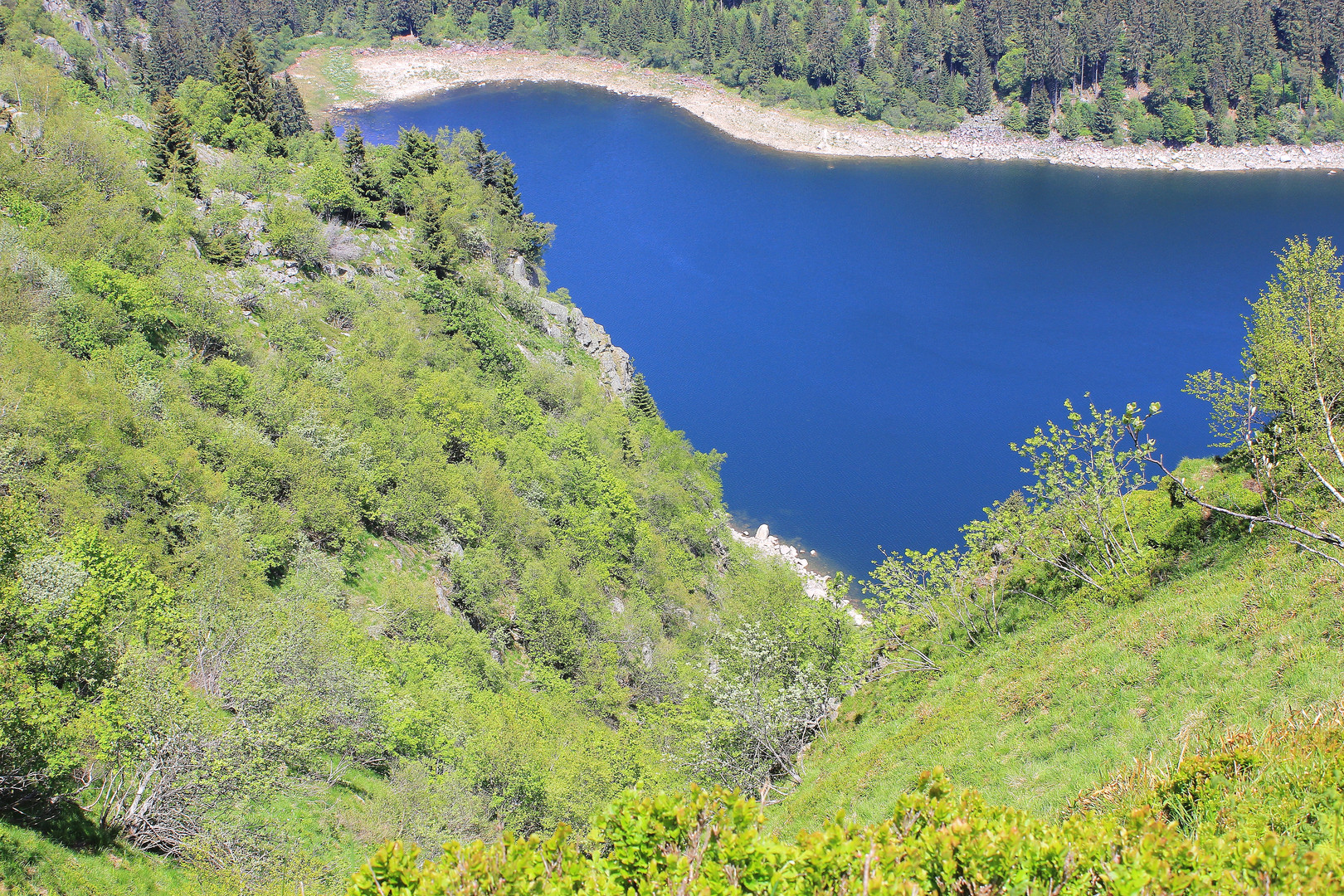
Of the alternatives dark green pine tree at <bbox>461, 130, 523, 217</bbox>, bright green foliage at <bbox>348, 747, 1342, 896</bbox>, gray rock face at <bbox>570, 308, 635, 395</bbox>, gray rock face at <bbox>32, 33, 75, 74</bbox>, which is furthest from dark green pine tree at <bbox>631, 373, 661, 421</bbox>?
bright green foliage at <bbox>348, 747, 1342, 896</bbox>

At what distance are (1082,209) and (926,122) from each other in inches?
1377

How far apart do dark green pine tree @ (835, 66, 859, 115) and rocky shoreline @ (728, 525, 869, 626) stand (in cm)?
9952

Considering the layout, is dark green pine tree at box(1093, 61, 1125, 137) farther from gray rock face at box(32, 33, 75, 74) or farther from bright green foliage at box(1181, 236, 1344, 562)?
gray rock face at box(32, 33, 75, 74)

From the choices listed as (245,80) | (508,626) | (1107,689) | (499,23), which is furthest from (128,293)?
(499,23)

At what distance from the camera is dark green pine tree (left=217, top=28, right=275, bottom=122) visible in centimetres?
5650

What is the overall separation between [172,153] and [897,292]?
6440 centimetres

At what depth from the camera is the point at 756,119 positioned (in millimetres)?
136750

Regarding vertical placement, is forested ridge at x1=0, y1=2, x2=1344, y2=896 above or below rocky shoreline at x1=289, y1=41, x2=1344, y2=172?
below

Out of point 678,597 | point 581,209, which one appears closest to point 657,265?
point 581,209

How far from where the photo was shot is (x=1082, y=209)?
103 meters

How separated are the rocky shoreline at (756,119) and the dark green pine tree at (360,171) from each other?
84.8m

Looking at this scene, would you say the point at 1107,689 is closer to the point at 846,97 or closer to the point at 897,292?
the point at 897,292

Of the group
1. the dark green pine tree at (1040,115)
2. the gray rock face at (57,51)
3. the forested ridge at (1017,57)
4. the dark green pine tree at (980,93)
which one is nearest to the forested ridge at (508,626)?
the gray rock face at (57,51)

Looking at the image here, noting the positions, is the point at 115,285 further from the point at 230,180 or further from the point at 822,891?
the point at 822,891
